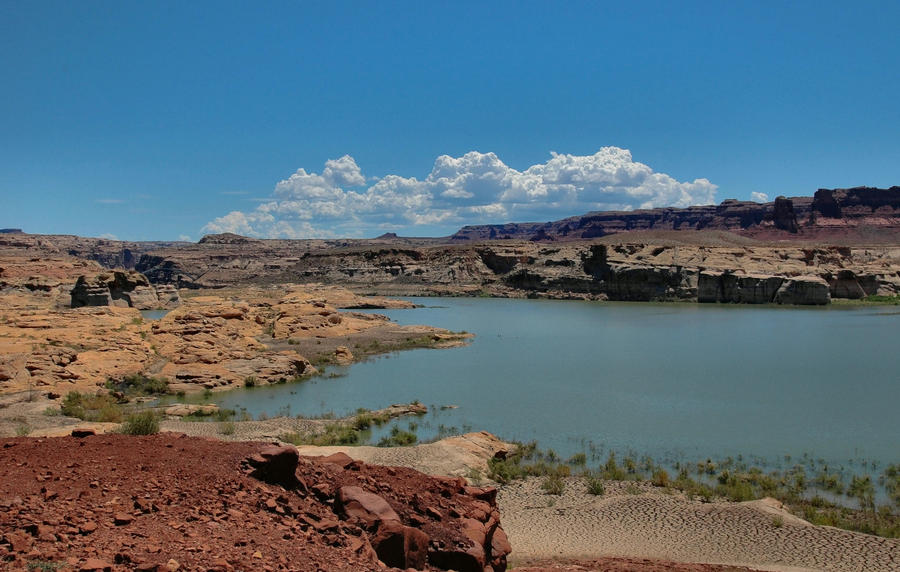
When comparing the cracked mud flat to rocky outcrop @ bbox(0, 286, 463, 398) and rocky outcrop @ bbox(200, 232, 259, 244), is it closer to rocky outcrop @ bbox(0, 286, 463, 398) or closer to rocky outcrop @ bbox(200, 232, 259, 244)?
rocky outcrop @ bbox(0, 286, 463, 398)

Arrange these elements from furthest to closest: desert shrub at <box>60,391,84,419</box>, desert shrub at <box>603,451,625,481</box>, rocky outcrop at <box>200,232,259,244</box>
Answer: rocky outcrop at <box>200,232,259,244</box>, desert shrub at <box>60,391,84,419</box>, desert shrub at <box>603,451,625,481</box>

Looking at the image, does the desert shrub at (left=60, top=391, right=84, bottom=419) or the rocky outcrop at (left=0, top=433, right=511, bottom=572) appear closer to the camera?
the rocky outcrop at (left=0, top=433, right=511, bottom=572)

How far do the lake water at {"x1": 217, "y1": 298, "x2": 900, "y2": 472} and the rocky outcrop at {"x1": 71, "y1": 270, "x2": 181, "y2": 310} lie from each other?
29.8 m

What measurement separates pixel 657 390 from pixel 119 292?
161 feet

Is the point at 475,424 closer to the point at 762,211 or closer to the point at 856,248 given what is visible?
the point at 856,248

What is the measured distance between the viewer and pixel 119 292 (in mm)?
57375

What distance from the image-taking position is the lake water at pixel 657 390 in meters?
17.0

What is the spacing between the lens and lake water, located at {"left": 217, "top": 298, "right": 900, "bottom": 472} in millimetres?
16969

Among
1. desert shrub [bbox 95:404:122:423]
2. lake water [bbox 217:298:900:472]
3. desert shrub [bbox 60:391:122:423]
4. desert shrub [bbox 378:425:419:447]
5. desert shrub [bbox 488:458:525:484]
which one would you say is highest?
desert shrub [bbox 95:404:122:423]

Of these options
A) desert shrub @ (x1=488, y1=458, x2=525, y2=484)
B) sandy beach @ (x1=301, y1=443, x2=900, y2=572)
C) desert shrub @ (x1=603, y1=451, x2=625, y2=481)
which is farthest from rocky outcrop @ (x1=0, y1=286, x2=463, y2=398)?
sandy beach @ (x1=301, y1=443, x2=900, y2=572)

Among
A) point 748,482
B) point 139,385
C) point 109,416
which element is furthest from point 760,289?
point 109,416

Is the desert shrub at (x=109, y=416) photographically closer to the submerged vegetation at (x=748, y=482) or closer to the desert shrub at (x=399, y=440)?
the desert shrub at (x=399, y=440)

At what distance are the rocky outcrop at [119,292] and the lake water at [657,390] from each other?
2975cm

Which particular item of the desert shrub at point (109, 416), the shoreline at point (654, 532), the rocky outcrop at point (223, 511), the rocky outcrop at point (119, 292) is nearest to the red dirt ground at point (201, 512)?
the rocky outcrop at point (223, 511)
